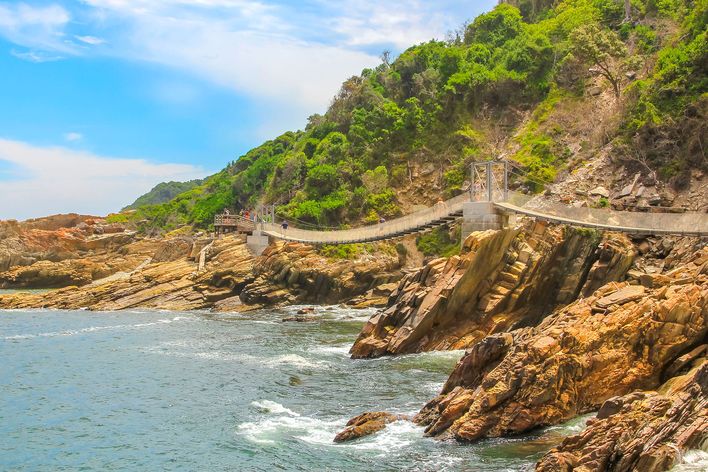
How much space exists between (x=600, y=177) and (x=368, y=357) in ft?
62.2

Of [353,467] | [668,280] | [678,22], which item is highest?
[678,22]

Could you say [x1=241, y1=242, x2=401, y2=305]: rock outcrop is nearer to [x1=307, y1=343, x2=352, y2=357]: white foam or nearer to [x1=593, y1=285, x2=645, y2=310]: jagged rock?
[x1=307, y1=343, x2=352, y2=357]: white foam

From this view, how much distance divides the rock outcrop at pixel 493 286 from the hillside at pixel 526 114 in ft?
22.4

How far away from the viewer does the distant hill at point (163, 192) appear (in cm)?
16531

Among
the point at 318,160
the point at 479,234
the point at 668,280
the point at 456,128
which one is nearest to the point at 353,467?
the point at 668,280

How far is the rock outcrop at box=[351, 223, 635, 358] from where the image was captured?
2716 centimetres

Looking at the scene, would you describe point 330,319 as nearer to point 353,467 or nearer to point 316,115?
point 353,467

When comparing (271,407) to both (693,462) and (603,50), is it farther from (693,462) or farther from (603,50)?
A: (603,50)

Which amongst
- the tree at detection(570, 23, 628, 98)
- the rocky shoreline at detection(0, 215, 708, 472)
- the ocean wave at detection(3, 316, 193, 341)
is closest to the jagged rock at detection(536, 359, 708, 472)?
the rocky shoreline at detection(0, 215, 708, 472)

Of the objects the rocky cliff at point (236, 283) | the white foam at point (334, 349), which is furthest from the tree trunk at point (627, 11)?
the white foam at point (334, 349)

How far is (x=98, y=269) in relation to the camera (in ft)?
184

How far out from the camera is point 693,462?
459 inches

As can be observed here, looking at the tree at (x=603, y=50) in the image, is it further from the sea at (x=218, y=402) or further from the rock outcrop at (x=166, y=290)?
the rock outcrop at (x=166, y=290)

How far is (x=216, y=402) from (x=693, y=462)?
13412 millimetres
